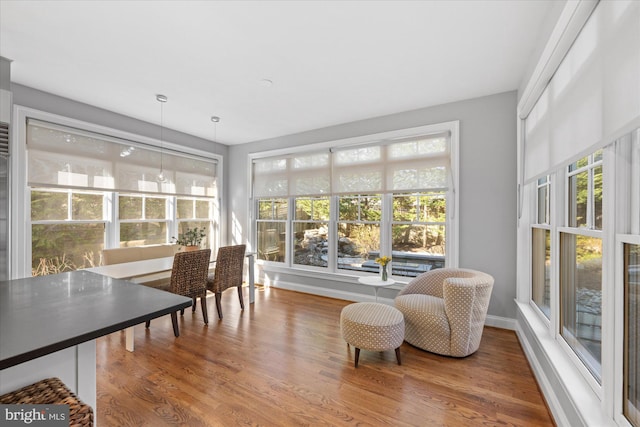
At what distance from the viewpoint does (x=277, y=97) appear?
11.0ft

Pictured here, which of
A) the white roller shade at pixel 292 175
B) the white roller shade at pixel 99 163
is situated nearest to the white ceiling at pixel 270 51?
the white roller shade at pixel 99 163

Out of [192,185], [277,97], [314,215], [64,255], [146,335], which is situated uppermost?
[277,97]

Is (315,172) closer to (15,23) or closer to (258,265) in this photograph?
Answer: (258,265)

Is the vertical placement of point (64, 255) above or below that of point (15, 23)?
below

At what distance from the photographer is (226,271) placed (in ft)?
11.9

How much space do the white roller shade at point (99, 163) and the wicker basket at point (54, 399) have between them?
10.8 feet

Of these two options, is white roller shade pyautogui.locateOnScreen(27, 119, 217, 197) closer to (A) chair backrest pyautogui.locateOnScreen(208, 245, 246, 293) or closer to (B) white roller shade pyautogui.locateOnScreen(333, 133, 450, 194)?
(A) chair backrest pyautogui.locateOnScreen(208, 245, 246, 293)

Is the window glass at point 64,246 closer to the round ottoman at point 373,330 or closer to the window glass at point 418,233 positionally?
the round ottoman at point 373,330

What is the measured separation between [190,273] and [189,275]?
24 millimetres

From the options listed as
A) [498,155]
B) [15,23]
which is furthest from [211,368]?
[498,155]

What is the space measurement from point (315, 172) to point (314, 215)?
0.73m

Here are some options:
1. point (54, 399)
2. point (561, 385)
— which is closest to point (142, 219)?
point (54, 399)

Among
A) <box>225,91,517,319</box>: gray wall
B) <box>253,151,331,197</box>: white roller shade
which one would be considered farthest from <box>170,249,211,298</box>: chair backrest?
<box>225,91,517,319</box>: gray wall

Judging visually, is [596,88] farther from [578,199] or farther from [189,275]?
[189,275]
